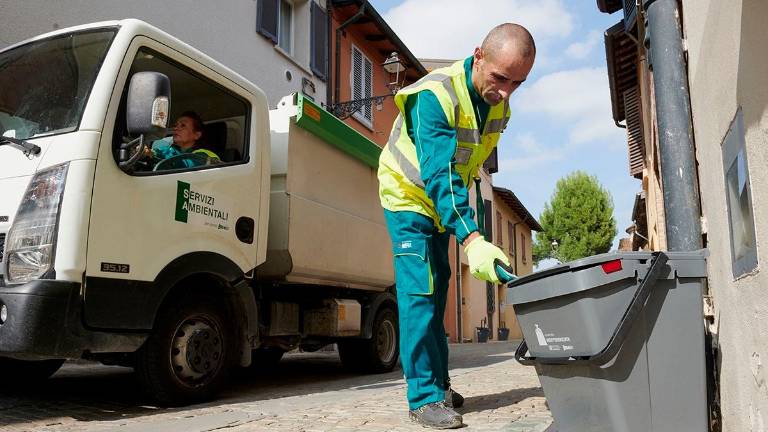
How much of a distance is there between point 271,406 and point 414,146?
5.75 ft

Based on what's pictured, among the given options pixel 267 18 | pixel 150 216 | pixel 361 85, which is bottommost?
pixel 150 216

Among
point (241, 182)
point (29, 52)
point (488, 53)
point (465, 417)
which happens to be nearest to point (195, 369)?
point (241, 182)

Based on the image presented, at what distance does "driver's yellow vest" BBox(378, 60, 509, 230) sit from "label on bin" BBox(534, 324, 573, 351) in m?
1.05

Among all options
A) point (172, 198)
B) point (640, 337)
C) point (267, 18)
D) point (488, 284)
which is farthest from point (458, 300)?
point (640, 337)

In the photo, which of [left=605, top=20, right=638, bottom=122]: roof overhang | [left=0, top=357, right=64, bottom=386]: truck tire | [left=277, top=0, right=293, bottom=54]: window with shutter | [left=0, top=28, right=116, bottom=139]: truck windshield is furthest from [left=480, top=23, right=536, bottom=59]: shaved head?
[left=277, top=0, right=293, bottom=54]: window with shutter

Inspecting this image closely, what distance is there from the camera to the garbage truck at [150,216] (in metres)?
3.38

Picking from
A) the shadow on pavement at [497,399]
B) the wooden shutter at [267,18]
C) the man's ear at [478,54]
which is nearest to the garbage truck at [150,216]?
the shadow on pavement at [497,399]

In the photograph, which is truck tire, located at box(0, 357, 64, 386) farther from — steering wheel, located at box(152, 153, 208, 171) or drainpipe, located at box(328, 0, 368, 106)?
drainpipe, located at box(328, 0, 368, 106)

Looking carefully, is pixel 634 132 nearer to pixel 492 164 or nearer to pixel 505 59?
pixel 492 164

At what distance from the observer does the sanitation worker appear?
10.1 feet

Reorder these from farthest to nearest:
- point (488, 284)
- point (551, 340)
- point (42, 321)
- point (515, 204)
Answer: point (515, 204) < point (488, 284) < point (42, 321) < point (551, 340)

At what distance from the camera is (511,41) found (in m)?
3.11

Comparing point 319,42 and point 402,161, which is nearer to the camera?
point 402,161

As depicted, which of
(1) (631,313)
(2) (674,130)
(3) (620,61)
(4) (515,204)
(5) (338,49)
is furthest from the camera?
(4) (515,204)
